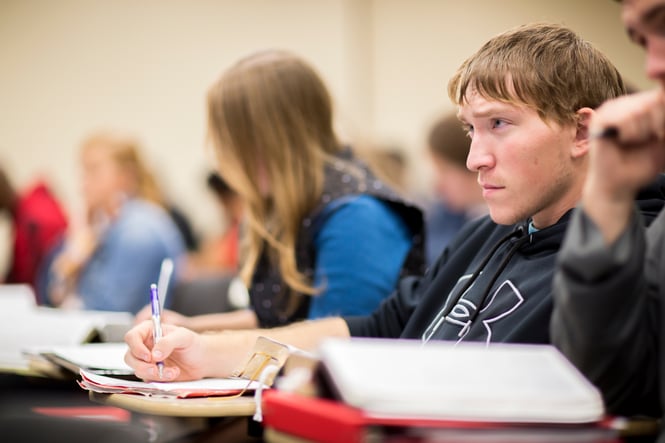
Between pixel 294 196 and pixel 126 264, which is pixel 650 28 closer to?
pixel 294 196

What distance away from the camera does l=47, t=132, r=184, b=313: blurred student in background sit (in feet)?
11.2

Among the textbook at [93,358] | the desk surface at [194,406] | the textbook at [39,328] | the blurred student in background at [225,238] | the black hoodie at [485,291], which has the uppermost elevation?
the black hoodie at [485,291]

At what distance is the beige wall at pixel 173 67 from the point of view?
244 inches

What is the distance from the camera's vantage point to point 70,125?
248 inches

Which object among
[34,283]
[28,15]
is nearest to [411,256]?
[34,283]

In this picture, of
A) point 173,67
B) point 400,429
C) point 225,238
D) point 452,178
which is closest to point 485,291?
point 400,429

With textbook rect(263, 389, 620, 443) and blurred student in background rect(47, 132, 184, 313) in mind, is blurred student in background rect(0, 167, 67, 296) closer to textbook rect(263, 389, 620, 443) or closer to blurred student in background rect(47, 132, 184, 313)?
blurred student in background rect(47, 132, 184, 313)

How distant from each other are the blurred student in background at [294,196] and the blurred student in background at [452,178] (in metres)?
1.41

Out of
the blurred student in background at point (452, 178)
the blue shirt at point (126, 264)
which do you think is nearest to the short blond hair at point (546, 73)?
the blurred student in background at point (452, 178)

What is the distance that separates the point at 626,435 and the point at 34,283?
3.72 meters

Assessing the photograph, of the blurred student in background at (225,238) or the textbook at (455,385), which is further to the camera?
the blurred student in background at (225,238)

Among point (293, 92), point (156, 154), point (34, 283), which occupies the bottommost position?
point (34, 283)

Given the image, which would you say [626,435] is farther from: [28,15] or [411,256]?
[28,15]

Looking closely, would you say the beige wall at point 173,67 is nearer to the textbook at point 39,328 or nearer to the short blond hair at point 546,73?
the textbook at point 39,328
